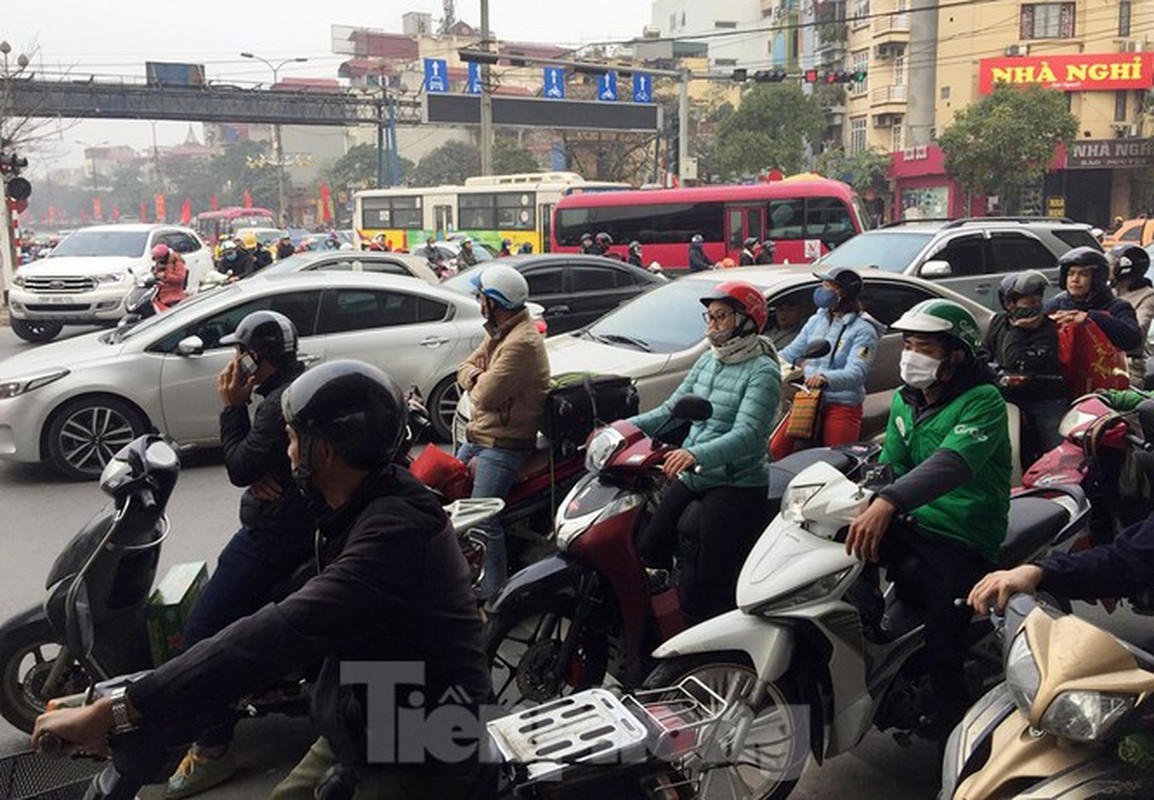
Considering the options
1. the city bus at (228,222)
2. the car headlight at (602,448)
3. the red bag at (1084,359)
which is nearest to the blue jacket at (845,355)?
the red bag at (1084,359)

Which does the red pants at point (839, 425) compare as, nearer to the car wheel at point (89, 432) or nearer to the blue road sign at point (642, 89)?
the car wheel at point (89, 432)

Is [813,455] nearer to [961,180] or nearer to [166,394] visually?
[166,394]

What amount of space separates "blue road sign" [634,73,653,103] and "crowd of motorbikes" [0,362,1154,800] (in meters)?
42.4

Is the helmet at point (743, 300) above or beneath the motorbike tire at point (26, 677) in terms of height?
above

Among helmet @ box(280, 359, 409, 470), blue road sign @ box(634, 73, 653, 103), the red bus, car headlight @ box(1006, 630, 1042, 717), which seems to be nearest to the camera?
helmet @ box(280, 359, 409, 470)

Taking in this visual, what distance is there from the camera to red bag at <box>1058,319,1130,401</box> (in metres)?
5.62

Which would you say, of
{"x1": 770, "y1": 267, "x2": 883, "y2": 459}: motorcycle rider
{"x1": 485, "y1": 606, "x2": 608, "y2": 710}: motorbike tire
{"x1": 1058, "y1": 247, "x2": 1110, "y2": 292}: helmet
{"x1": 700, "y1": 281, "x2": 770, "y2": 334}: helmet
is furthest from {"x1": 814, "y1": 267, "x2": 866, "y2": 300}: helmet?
{"x1": 485, "y1": 606, "x2": 608, "y2": 710}: motorbike tire

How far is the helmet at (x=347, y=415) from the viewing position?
2139mm

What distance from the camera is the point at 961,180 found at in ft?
130

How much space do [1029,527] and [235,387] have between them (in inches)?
115

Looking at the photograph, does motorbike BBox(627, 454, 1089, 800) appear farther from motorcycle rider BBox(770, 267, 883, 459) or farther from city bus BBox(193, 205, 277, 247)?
city bus BBox(193, 205, 277, 247)

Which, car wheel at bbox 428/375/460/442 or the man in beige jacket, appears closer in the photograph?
the man in beige jacket

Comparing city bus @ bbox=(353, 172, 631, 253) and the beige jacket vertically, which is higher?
city bus @ bbox=(353, 172, 631, 253)

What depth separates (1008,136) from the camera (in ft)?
120
